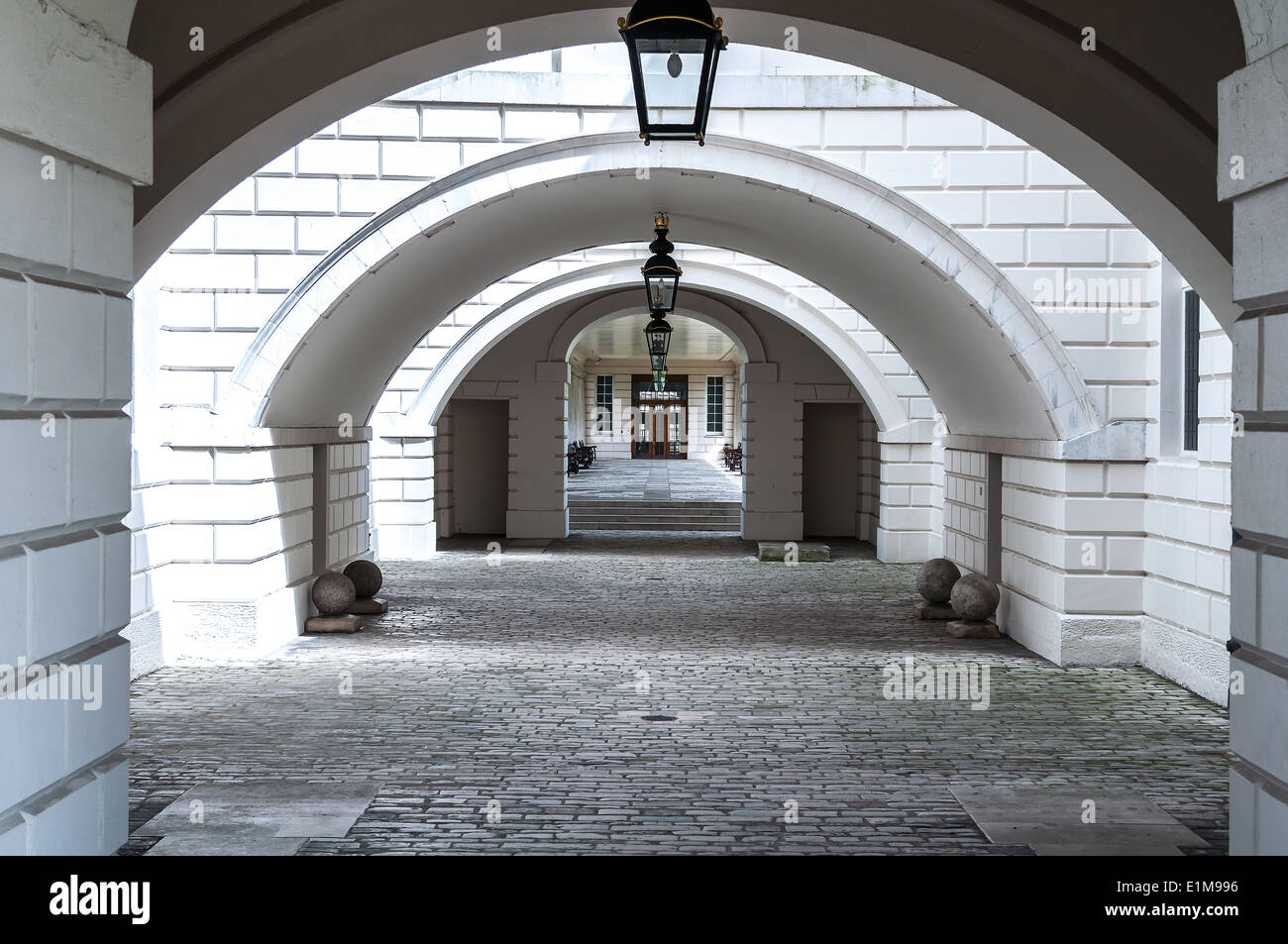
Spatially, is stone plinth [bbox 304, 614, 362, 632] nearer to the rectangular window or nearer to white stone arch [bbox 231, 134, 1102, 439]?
white stone arch [bbox 231, 134, 1102, 439]

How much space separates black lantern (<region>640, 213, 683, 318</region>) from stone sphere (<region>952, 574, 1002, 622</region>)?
4187 millimetres

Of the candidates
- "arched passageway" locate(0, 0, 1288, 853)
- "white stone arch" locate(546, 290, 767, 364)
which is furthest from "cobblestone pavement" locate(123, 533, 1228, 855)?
"white stone arch" locate(546, 290, 767, 364)

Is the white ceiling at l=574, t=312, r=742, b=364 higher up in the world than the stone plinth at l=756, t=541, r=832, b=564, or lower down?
higher up

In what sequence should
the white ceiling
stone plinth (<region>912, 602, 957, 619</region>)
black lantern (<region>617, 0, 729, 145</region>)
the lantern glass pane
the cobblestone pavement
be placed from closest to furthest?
black lantern (<region>617, 0, 729, 145</region>) → the lantern glass pane → the cobblestone pavement → stone plinth (<region>912, 602, 957, 619</region>) → the white ceiling

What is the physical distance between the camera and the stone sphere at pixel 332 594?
1158 centimetres

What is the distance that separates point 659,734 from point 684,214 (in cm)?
719

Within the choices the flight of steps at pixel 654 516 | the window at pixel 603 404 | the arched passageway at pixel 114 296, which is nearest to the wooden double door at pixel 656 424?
the window at pixel 603 404

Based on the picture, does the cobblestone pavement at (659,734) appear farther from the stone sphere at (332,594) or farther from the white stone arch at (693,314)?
the white stone arch at (693,314)

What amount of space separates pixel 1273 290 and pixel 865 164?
7.15 metres

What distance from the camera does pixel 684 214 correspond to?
12.9 metres

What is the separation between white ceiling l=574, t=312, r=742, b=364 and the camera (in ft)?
107
